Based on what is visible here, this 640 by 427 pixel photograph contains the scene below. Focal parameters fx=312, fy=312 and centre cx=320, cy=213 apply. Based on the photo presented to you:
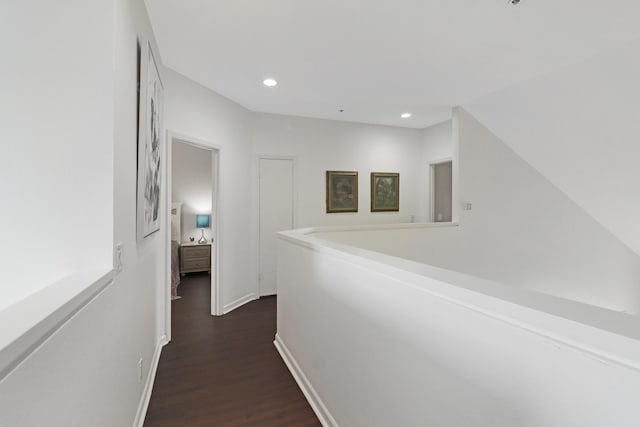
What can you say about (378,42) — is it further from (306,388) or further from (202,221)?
(202,221)

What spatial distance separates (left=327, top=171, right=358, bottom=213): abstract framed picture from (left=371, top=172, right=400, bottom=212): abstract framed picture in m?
0.34

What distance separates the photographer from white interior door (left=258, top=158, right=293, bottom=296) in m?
4.47

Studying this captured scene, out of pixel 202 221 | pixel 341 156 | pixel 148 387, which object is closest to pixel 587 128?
pixel 341 156

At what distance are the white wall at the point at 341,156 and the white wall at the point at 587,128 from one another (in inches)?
58.2

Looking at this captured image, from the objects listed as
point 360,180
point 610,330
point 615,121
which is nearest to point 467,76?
point 615,121

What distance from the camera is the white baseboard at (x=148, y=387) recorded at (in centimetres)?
187

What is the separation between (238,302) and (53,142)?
10.3 feet

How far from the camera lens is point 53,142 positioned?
1263 mm

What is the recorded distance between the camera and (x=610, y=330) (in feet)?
2.12

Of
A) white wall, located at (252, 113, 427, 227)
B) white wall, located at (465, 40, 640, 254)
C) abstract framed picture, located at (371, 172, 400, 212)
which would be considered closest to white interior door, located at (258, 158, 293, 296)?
white wall, located at (252, 113, 427, 227)

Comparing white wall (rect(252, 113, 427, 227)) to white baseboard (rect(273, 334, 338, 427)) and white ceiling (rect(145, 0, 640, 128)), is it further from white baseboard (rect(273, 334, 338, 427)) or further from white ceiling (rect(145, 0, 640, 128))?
white baseboard (rect(273, 334, 338, 427))

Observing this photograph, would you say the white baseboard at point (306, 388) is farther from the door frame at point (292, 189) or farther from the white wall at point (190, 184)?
the white wall at point (190, 184)

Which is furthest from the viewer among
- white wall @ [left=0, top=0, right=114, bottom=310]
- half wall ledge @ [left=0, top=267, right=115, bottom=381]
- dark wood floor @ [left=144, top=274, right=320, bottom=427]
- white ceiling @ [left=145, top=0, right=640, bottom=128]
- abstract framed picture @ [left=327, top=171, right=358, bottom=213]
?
abstract framed picture @ [left=327, top=171, right=358, bottom=213]

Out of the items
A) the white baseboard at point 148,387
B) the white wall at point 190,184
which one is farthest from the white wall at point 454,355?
the white wall at point 190,184
